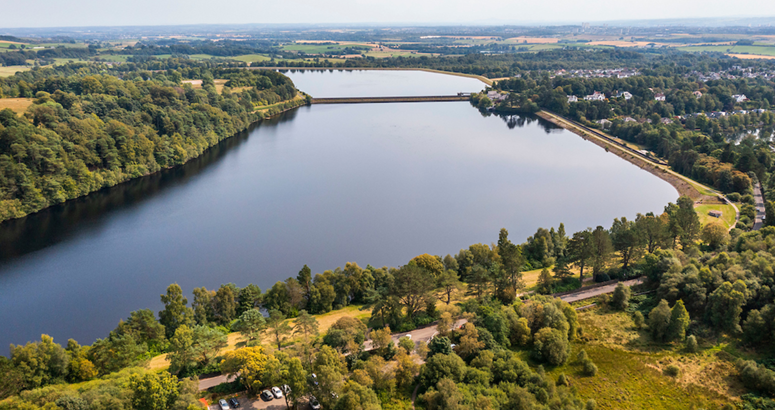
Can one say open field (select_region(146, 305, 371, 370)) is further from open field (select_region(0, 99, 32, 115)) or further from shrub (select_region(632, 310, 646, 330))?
open field (select_region(0, 99, 32, 115))

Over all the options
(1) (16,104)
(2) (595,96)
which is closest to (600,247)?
(1) (16,104)

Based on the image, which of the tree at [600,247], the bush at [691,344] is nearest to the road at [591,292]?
the tree at [600,247]

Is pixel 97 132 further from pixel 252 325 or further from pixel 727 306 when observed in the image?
pixel 727 306

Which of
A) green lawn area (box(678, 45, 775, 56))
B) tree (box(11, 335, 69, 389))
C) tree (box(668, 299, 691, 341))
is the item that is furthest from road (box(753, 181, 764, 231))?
green lawn area (box(678, 45, 775, 56))

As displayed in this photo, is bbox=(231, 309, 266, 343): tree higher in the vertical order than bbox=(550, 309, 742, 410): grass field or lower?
higher

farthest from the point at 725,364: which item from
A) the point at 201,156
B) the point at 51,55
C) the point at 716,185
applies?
the point at 51,55
